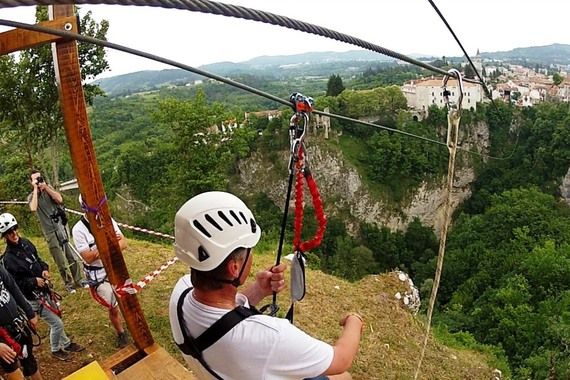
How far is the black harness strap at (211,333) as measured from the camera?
4.64ft

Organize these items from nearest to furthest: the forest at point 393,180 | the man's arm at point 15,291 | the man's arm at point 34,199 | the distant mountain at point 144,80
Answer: the man's arm at point 15,291 < the man's arm at point 34,199 < the forest at point 393,180 < the distant mountain at point 144,80

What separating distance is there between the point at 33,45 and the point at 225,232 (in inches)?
71.2

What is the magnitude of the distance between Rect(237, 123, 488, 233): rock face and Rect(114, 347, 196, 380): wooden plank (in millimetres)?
41427

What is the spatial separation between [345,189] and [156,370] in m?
45.8

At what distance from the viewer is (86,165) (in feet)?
10.1

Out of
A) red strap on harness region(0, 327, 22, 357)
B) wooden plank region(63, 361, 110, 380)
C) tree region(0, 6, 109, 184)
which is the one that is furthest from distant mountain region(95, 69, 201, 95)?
wooden plank region(63, 361, 110, 380)

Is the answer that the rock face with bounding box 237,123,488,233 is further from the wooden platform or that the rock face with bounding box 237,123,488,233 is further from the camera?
the wooden platform

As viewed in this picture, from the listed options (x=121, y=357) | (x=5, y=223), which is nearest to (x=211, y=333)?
(x=121, y=357)

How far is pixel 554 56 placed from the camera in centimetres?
19350

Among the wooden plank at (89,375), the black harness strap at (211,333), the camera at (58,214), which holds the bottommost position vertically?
the wooden plank at (89,375)

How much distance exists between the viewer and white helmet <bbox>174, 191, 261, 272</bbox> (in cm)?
149

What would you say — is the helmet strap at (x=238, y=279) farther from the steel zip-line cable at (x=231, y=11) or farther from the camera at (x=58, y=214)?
the camera at (x=58, y=214)

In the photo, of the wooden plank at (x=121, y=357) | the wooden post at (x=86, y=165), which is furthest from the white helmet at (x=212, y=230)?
the wooden plank at (x=121, y=357)

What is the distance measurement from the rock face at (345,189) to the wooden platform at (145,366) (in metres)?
41.3
